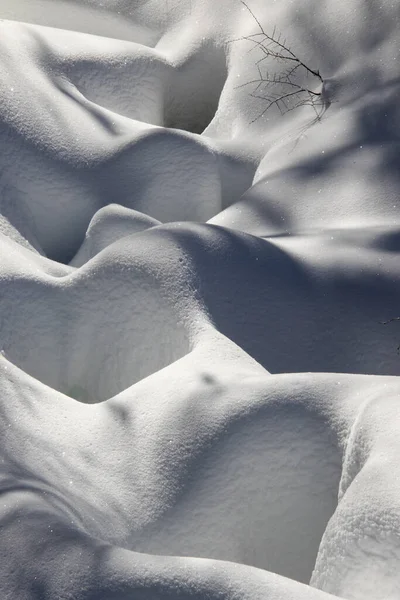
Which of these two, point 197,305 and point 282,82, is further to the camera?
point 282,82

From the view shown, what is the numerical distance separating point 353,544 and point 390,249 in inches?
32.4

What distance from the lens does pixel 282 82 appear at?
8.55ft

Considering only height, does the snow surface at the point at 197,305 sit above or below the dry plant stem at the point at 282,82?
→ below

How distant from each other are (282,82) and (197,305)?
95 centimetres

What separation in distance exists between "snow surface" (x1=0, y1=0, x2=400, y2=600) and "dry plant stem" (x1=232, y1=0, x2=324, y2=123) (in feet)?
0.07

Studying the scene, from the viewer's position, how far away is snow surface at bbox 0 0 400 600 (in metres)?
1.37

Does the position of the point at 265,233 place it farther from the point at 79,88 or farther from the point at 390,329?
the point at 79,88

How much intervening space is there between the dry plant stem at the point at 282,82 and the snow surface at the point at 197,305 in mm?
21

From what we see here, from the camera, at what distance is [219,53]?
2.80 m

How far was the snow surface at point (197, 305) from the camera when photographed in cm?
137

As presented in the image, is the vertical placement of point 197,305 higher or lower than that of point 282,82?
lower

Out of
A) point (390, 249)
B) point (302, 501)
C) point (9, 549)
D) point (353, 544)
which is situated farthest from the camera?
point (390, 249)

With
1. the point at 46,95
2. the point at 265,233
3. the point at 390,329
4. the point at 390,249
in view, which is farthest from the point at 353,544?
the point at 46,95

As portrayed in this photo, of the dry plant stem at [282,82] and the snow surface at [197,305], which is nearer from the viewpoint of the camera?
the snow surface at [197,305]
